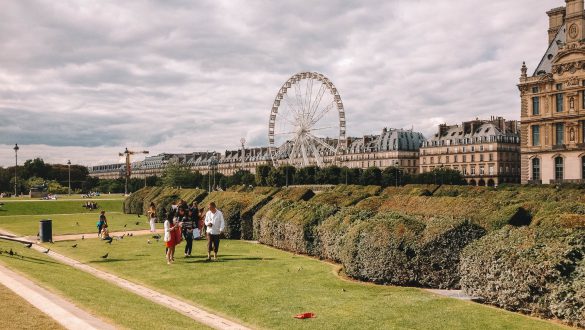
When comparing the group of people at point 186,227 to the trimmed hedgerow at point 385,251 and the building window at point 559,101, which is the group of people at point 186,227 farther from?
the building window at point 559,101

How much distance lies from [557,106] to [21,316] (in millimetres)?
76698

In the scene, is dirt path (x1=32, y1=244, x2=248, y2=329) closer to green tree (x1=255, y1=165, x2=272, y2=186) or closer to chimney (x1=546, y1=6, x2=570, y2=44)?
chimney (x1=546, y1=6, x2=570, y2=44)

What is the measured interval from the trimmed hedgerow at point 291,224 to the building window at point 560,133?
59.7 metres

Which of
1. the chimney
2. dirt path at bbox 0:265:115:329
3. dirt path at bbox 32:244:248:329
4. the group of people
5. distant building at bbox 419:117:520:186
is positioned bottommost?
dirt path at bbox 32:244:248:329

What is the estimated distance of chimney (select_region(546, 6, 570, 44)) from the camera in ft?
255

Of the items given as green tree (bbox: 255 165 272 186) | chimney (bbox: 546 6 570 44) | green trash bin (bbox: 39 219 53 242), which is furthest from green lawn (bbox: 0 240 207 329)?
green tree (bbox: 255 165 272 186)

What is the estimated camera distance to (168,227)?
1902cm

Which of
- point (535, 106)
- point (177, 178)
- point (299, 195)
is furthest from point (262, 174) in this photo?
point (299, 195)

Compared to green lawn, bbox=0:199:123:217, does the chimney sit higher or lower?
higher

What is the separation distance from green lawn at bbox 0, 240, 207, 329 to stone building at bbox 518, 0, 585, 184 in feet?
225

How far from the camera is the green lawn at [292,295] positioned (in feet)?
35.7

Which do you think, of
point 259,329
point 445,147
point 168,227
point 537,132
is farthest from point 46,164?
point 259,329

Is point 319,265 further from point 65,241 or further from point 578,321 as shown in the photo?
point 65,241

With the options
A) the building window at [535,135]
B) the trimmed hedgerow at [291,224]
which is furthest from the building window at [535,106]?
the trimmed hedgerow at [291,224]
